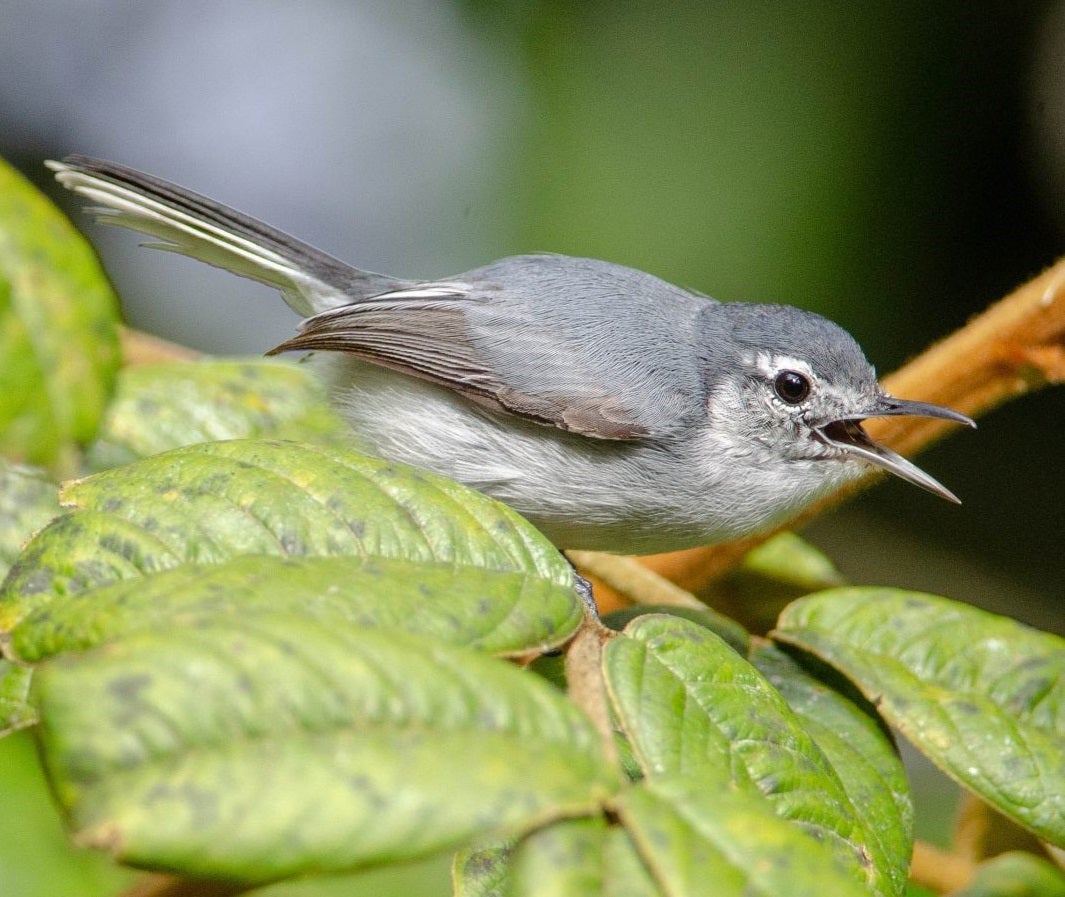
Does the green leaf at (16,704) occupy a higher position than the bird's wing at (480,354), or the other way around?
the bird's wing at (480,354)

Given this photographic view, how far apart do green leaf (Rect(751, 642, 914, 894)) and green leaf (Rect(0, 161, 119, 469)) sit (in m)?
1.40

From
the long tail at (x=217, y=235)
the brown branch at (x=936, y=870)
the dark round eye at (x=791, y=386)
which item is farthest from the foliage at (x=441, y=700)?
the long tail at (x=217, y=235)

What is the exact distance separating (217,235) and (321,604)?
180 cm

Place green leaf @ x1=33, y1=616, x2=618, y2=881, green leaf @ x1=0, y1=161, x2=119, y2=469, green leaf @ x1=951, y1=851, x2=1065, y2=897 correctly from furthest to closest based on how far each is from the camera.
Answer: green leaf @ x1=0, y1=161, x2=119, y2=469, green leaf @ x1=951, y1=851, x2=1065, y2=897, green leaf @ x1=33, y1=616, x2=618, y2=881

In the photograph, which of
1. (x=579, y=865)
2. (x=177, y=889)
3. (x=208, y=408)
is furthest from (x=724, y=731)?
(x=208, y=408)

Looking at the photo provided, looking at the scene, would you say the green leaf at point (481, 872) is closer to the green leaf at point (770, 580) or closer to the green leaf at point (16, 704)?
the green leaf at point (16, 704)

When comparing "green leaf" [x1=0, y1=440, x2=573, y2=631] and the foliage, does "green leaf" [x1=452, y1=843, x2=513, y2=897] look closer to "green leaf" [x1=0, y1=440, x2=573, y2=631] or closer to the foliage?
the foliage

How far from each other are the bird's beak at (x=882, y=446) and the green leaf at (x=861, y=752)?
55cm

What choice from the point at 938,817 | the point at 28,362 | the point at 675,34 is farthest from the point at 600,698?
the point at 675,34

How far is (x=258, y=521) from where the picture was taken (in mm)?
1267

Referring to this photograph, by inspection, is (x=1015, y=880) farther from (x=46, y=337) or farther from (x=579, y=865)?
(x=46, y=337)

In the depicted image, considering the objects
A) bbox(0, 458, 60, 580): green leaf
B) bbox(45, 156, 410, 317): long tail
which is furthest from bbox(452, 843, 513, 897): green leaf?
bbox(45, 156, 410, 317): long tail

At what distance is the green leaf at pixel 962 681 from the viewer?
1457 millimetres

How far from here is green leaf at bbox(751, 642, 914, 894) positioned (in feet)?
4.66
